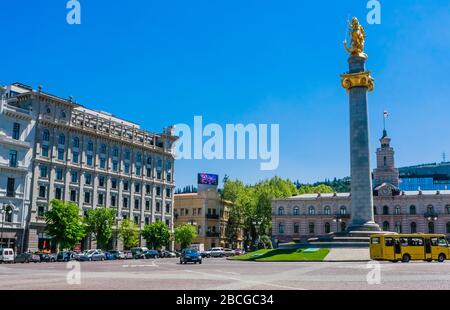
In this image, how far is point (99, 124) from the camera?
281 feet

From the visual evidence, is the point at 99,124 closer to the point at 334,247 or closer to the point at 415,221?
the point at 334,247

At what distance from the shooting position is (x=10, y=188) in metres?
67.8

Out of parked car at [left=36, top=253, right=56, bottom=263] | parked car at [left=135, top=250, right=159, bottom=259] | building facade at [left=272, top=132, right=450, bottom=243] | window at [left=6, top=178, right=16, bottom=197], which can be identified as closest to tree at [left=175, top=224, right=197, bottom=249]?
parked car at [left=135, top=250, right=159, bottom=259]

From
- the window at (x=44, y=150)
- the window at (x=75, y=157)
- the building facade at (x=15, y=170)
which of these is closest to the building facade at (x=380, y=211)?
the window at (x=75, y=157)

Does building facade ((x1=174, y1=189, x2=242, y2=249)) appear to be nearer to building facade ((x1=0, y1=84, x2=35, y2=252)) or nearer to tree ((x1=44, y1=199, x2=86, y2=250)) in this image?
tree ((x1=44, y1=199, x2=86, y2=250))

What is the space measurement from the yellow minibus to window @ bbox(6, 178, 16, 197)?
4889cm

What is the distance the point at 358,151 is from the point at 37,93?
156ft

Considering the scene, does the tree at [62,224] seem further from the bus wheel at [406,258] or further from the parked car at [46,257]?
the bus wheel at [406,258]

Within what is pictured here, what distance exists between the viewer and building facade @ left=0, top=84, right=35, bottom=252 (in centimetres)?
6669

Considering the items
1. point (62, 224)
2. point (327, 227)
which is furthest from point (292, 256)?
point (327, 227)

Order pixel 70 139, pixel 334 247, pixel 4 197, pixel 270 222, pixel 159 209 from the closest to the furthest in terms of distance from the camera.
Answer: pixel 334 247 < pixel 4 197 < pixel 70 139 < pixel 159 209 < pixel 270 222

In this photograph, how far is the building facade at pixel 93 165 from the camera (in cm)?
7306

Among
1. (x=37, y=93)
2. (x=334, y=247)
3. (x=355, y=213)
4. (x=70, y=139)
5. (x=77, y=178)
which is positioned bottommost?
(x=334, y=247)
